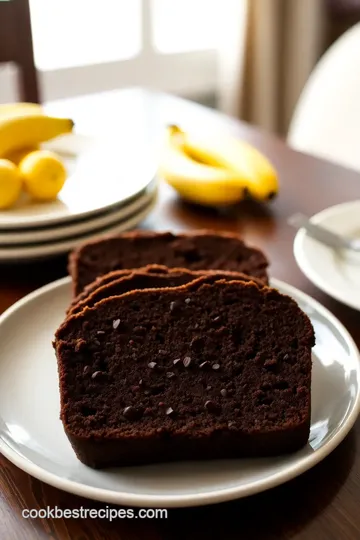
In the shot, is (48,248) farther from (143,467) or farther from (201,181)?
(143,467)

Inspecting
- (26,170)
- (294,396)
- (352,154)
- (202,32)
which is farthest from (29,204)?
(202,32)

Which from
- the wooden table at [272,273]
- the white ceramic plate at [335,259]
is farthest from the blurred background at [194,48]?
the white ceramic plate at [335,259]

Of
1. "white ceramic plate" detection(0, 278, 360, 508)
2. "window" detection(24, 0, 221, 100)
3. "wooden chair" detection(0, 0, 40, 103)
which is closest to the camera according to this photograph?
"white ceramic plate" detection(0, 278, 360, 508)

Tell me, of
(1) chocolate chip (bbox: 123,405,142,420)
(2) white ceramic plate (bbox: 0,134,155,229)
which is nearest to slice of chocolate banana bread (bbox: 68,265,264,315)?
(1) chocolate chip (bbox: 123,405,142,420)

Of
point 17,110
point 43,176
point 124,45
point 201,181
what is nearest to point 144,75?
point 124,45

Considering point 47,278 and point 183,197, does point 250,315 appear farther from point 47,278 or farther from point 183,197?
point 183,197

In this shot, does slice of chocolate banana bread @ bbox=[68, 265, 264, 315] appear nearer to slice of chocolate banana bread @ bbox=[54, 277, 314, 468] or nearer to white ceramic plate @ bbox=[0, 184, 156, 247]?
slice of chocolate banana bread @ bbox=[54, 277, 314, 468]
